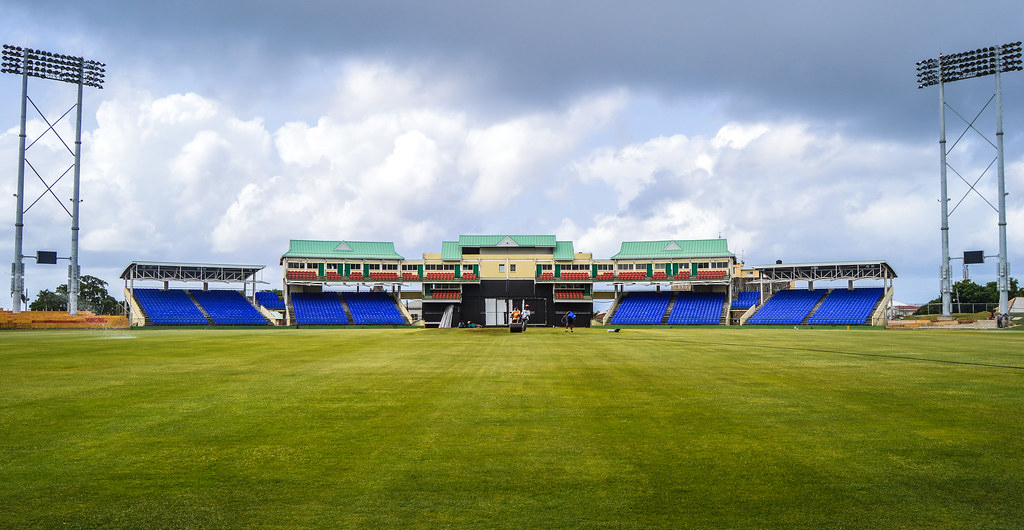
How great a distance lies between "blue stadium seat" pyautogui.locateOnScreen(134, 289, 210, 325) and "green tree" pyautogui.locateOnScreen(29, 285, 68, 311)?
46.5m

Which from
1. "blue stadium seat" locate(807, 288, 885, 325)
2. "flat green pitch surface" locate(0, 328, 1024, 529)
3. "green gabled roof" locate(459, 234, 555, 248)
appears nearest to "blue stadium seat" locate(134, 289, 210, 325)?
"green gabled roof" locate(459, 234, 555, 248)

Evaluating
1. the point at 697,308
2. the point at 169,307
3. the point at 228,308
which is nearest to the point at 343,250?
the point at 228,308

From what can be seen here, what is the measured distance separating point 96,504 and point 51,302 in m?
126

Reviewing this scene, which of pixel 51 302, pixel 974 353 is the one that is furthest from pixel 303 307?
pixel 974 353

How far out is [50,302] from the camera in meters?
104

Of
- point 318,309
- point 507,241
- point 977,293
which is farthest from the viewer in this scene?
point 977,293

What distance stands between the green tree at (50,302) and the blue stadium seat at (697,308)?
103 m

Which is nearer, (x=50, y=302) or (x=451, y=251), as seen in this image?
(x=451, y=251)

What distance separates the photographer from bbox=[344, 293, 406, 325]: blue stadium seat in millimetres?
71938

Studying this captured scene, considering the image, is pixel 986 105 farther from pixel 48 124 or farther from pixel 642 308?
pixel 48 124

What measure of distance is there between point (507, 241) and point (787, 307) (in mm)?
35687

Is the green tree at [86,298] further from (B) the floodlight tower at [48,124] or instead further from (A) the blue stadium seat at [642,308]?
(A) the blue stadium seat at [642,308]

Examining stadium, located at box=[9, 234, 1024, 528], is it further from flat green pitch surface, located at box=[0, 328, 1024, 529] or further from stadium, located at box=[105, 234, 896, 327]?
stadium, located at box=[105, 234, 896, 327]

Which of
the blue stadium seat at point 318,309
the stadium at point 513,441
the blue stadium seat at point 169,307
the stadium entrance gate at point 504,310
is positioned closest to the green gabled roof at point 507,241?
the stadium entrance gate at point 504,310
